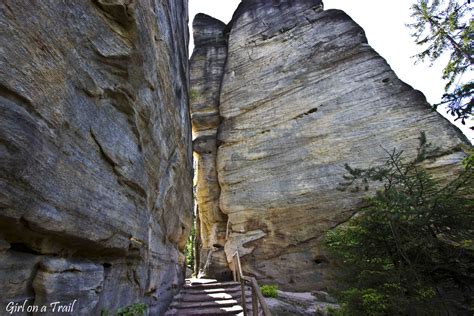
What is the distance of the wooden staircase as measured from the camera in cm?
588

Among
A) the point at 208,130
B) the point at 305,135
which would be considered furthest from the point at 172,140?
the point at 208,130

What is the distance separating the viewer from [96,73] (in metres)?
3.34

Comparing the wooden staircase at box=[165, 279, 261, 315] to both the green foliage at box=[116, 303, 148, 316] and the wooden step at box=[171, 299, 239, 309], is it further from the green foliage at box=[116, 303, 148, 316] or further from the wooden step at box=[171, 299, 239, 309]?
the green foliage at box=[116, 303, 148, 316]

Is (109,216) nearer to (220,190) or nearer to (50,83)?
(50,83)

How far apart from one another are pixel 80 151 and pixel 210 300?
546 centimetres

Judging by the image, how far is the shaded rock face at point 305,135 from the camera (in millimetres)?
10086

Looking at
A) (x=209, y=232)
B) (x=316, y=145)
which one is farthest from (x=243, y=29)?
(x=209, y=232)

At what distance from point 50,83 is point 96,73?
0.94 metres

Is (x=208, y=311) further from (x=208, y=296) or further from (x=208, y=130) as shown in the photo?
Answer: (x=208, y=130)

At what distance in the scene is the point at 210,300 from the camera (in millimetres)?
6656

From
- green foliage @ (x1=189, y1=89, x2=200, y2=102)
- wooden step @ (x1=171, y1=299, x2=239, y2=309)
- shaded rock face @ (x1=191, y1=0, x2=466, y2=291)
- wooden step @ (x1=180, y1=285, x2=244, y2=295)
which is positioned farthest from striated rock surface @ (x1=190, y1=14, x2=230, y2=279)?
wooden step @ (x1=171, y1=299, x2=239, y2=309)

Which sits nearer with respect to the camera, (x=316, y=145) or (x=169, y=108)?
(x=169, y=108)

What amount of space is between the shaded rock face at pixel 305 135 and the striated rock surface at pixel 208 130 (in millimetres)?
846

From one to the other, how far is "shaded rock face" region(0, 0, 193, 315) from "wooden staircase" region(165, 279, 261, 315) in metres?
1.29
